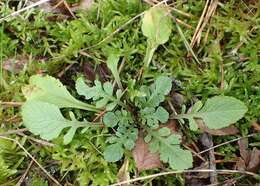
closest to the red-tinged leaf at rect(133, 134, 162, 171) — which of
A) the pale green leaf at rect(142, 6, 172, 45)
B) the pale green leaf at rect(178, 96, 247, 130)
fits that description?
the pale green leaf at rect(178, 96, 247, 130)

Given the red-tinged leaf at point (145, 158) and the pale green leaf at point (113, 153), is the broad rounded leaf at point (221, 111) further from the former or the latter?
the pale green leaf at point (113, 153)

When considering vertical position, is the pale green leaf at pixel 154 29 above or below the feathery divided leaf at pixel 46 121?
above

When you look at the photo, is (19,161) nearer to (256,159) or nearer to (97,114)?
(97,114)

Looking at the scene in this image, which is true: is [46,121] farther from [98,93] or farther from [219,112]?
[219,112]

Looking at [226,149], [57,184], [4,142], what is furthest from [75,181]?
[226,149]

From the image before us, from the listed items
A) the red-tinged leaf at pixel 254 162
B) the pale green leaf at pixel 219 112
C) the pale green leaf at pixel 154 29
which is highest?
the pale green leaf at pixel 154 29

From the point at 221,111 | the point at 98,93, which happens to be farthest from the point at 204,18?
the point at 98,93

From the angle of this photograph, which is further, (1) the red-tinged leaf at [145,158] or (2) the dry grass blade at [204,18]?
(2) the dry grass blade at [204,18]

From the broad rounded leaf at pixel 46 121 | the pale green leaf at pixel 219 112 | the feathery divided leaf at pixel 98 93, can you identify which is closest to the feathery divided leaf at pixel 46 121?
the broad rounded leaf at pixel 46 121
